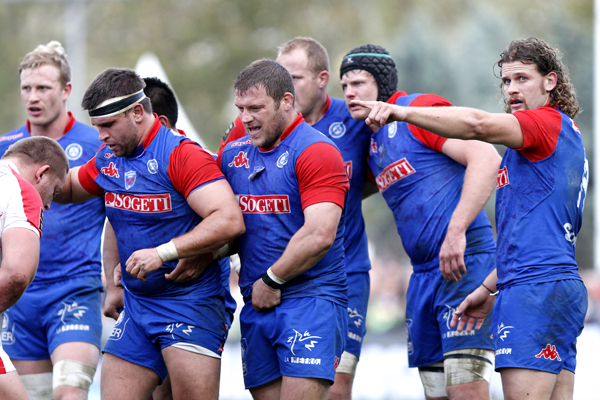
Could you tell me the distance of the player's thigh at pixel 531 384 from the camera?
14.0 feet

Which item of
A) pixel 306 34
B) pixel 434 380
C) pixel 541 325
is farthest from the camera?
pixel 306 34

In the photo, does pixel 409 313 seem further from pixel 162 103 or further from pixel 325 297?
pixel 162 103

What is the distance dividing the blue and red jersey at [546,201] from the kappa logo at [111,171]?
2669 mm

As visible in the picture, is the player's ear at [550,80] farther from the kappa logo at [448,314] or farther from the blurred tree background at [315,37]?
the blurred tree background at [315,37]

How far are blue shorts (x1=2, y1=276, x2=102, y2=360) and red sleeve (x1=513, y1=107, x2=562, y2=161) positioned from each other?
384 cm

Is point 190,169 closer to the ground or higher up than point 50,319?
higher up

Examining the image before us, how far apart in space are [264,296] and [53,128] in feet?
9.63

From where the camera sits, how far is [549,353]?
430 cm

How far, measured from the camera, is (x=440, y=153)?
5.73 m

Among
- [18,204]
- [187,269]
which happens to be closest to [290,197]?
[187,269]

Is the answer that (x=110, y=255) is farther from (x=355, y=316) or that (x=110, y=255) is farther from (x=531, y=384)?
(x=531, y=384)

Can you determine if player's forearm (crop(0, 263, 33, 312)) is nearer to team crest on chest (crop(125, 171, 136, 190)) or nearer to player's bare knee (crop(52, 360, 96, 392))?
team crest on chest (crop(125, 171, 136, 190))

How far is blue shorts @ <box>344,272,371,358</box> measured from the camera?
607cm

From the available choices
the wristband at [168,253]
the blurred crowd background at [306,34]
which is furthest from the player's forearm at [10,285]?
the blurred crowd background at [306,34]
